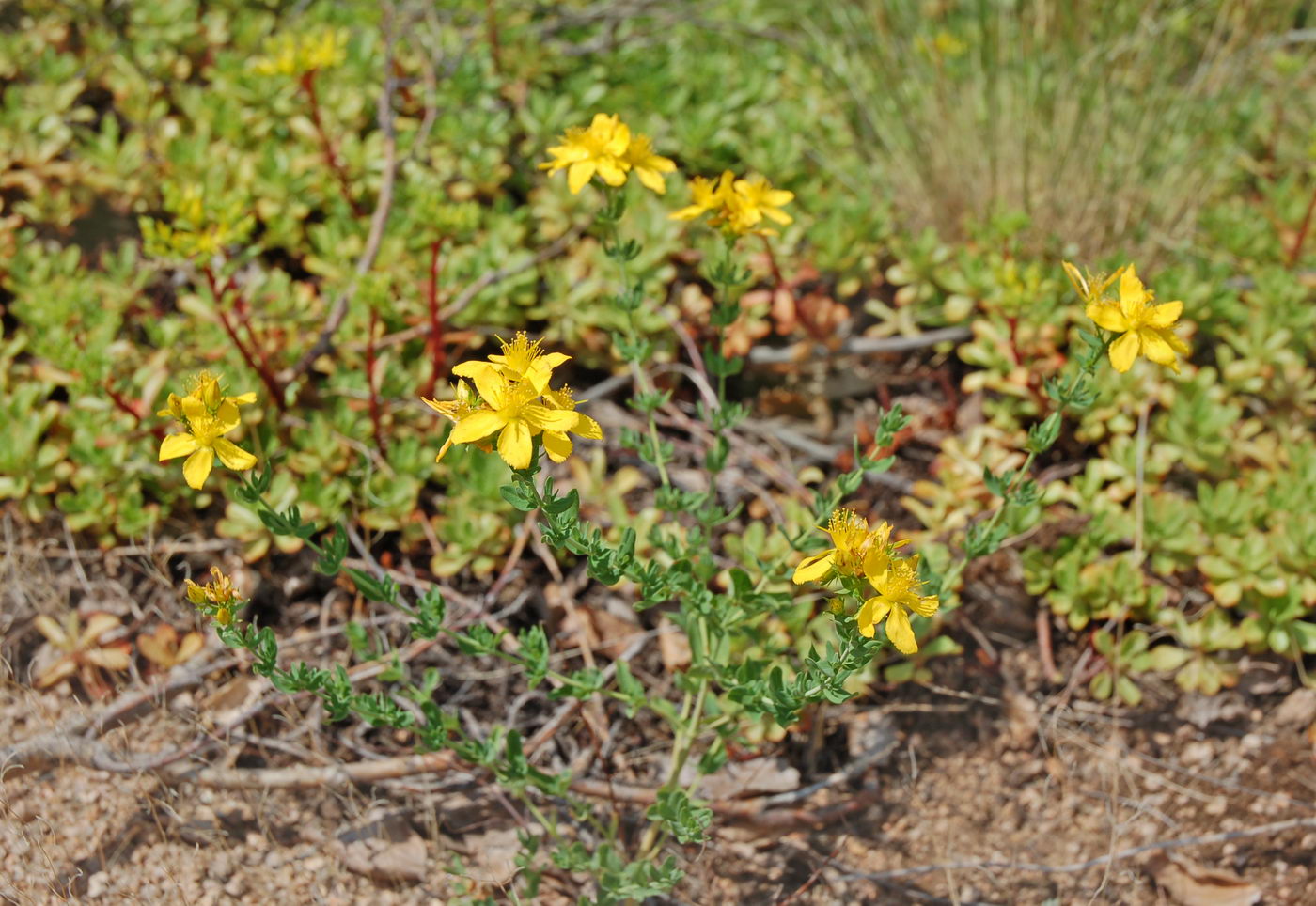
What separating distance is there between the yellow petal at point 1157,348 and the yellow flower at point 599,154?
874 mm

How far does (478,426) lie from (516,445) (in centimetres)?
6

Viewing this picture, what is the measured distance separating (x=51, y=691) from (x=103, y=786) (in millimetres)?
304

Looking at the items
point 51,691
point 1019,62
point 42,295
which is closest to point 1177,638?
point 1019,62

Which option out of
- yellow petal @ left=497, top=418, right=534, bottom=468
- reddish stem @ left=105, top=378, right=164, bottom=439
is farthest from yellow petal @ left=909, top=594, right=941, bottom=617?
reddish stem @ left=105, top=378, right=164, bottom=439

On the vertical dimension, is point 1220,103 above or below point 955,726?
above

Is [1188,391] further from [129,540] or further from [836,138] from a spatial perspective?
[129,540]

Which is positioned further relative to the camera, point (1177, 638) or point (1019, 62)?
point (1019, 62)

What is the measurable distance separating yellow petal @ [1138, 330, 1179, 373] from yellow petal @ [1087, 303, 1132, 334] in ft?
0.11

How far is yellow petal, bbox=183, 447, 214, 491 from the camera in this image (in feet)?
5.10

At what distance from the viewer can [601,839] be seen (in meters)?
2.23

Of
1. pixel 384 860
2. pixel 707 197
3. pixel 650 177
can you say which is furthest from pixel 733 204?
pixel 384 860

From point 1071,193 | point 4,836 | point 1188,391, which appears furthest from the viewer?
point 1071,193

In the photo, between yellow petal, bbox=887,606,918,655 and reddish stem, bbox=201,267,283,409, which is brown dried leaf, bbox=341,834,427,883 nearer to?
reddish stem, bbox=201,267,283,409

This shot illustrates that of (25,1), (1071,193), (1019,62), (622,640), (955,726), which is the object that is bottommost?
(955,726)
